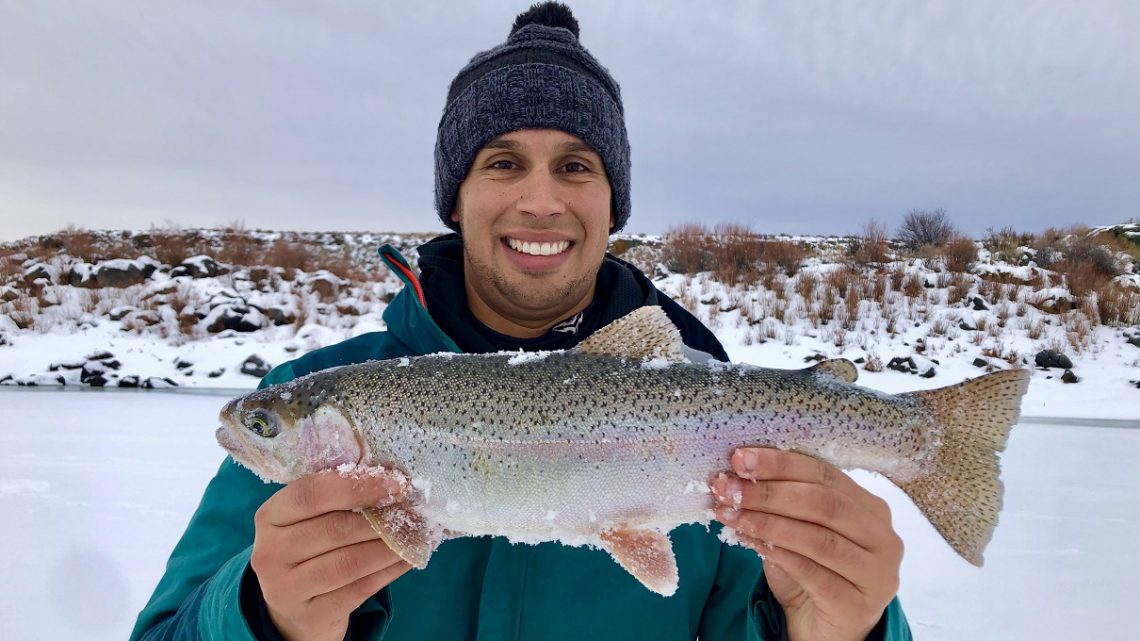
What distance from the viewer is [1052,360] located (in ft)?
33.7

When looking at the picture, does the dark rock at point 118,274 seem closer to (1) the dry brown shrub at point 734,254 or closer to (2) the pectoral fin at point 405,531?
(1) the dry brown shrub at point 734,254

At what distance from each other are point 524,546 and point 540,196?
1327 mm

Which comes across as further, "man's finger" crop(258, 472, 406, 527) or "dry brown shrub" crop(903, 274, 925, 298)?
"dry brown shrub" crop(903, 274, 925, 298)

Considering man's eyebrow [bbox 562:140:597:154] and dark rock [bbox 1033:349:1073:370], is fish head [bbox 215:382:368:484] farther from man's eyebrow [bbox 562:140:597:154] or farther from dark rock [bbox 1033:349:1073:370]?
dark rock [bbox 1033:349:1073:370]

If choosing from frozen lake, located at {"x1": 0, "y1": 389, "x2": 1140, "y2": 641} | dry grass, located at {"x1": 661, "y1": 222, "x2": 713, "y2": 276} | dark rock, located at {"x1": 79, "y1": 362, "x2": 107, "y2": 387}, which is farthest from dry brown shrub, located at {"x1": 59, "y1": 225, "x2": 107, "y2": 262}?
dry grass, located at {"x1": 661, "y1": 222, "x2": 713, "y2": 276}

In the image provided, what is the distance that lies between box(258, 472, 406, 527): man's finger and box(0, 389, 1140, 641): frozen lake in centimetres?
285

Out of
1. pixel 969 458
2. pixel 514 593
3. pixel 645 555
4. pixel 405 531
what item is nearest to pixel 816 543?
pixel 645 555

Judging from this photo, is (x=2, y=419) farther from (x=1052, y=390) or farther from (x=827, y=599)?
(x=1052, y=390)

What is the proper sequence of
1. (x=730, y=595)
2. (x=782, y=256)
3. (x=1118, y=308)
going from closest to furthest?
(x=730, y=595)
(x=1118, y=308)
(x=782, y=256)

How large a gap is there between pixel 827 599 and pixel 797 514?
0.30m

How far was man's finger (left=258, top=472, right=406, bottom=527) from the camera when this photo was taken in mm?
1655

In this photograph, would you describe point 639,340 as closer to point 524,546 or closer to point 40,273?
point 524,546

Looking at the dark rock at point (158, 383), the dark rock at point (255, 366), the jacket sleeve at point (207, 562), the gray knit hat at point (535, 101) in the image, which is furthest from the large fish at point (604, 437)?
the dark rock at point (158, 383)

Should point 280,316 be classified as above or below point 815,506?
below
